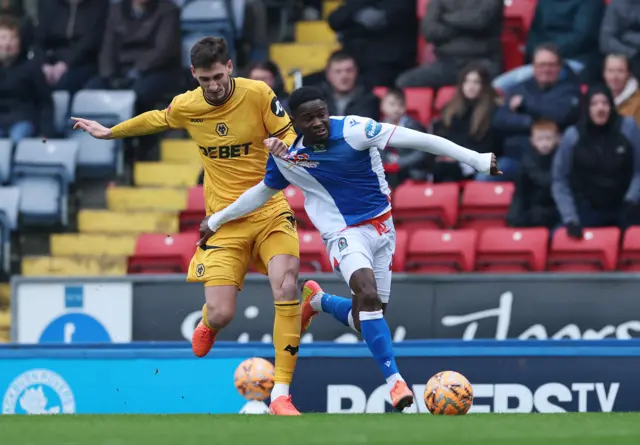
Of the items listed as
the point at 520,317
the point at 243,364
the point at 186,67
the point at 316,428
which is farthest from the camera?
the point at 186,67

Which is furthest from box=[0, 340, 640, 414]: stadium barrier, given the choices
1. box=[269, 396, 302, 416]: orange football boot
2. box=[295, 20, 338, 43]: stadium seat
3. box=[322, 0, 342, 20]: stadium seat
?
box=[322, 0, 342, 20]: stadium seat

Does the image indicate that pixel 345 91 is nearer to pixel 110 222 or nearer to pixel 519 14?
pixel 519 14

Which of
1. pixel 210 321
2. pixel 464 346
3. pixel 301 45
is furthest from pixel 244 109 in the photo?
pixel 301 45

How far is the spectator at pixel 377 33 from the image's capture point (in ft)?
46.1

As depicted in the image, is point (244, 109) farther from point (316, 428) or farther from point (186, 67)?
point (186, 67)

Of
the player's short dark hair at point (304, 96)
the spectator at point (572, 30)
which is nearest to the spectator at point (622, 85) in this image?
the spectator at point (572, 30)

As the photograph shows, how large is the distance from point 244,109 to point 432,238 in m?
3.37

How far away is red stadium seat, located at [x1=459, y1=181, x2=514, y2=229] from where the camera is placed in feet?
41.1

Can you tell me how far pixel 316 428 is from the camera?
7.21 metres

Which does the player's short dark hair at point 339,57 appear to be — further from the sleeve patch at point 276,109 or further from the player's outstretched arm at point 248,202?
the player's outstretched arm at point 248,202

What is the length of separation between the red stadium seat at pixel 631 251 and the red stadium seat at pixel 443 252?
1167 millimetres

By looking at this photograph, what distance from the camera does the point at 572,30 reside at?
13844 millimetres

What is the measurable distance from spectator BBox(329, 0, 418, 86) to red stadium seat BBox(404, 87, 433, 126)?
0.46 metres

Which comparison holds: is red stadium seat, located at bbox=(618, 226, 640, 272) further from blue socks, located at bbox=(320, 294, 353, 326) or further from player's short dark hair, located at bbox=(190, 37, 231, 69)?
player's short dark hair, located at bbox=(190, 37, 231, 69)
